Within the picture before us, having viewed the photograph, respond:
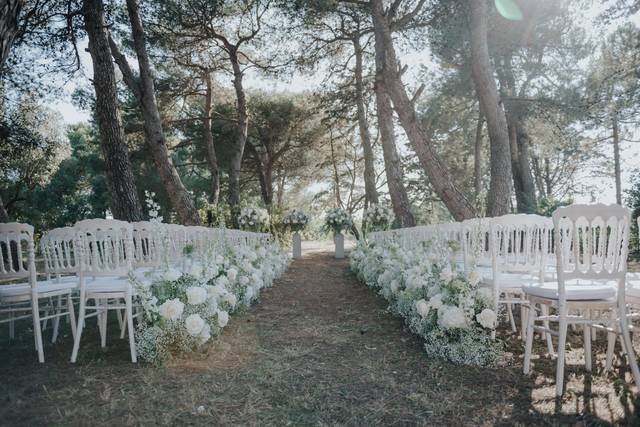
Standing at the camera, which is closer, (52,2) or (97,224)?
(97,224)

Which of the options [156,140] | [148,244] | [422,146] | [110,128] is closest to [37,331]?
[148,244]

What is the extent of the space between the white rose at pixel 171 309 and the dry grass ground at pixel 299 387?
0.35 meters

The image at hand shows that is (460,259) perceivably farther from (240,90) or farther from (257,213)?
(240,90)

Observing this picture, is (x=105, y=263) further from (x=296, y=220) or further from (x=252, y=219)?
(x=296, y=220)

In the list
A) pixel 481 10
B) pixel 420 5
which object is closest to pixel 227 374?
pixel 481 10

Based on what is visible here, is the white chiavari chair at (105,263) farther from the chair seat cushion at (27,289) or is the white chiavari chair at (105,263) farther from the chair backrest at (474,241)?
the chair backrest at (474,241)

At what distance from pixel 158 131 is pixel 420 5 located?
536cm

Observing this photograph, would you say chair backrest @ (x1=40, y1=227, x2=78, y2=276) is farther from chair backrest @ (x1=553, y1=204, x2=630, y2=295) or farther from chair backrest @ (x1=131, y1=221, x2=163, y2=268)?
chair backrest @ (x1=553, y1=204, x2=630, y2=295)

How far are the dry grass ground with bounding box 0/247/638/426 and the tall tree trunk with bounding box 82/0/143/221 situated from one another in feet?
9.94

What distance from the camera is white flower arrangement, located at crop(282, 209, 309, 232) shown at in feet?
37.6

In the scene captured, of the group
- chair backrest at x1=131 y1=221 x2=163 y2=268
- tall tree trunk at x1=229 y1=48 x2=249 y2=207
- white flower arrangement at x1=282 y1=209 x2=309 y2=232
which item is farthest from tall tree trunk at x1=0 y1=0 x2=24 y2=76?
tall tree trunk at x1=229 y1=48 x2=249 y2=207

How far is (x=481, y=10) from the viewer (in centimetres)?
746

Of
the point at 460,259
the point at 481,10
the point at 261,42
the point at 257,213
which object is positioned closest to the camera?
the point at 460,259

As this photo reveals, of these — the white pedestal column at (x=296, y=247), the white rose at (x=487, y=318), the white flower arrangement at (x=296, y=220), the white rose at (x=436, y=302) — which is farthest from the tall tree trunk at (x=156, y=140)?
the white rose at (x=487, y=318)
